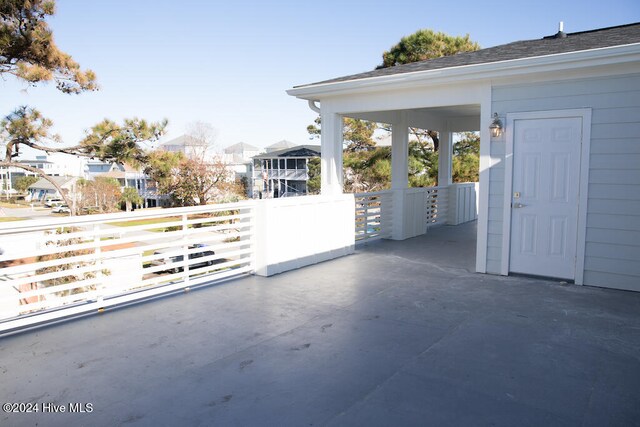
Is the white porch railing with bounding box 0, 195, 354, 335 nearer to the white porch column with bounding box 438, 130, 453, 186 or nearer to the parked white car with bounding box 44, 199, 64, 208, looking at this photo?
the white porch column with bounding box 438, 130, 453, 186

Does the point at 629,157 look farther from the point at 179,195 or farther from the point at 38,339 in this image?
the point at 179,195

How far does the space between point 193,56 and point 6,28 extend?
64.7 feet

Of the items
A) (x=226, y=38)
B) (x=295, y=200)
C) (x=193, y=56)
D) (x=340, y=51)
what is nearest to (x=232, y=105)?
(x=193, y=56)

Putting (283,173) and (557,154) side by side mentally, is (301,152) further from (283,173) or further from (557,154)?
(557,154)

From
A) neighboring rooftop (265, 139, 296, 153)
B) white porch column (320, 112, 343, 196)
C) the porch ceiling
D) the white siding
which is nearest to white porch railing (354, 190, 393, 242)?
white porch column (320, 112, 343, 196)

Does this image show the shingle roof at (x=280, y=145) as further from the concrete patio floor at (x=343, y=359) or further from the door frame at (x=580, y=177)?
the concrete patio floor at (x=343, y=359)

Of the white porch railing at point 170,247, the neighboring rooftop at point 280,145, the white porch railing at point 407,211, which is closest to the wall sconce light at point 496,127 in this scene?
the white porch railing at point 170,247

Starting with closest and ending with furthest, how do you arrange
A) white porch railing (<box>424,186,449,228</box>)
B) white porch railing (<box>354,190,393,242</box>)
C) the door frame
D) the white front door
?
the door frame → the white front door → white porch railing (<box>354,190,393,242</box>) → white porch railing (<box>424,186,449,228</box>)

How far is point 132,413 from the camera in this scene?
95.0 inches

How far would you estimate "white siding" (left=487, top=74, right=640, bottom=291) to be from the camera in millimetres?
4773

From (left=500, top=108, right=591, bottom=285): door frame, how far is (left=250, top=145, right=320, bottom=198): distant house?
26.4 m

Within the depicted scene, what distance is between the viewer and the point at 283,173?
3372cm

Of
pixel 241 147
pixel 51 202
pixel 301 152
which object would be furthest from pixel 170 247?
pixel 241 147

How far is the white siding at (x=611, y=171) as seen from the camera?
15.7 feet
